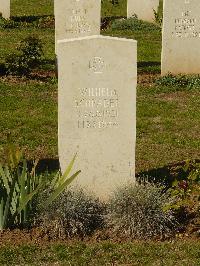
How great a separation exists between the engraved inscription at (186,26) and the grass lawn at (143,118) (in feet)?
3.59

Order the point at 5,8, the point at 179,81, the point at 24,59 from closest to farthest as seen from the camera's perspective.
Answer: the point at 179,81
the point at 24,59
the point at 5,8

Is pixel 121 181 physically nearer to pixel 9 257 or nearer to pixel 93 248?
pixel 93 248

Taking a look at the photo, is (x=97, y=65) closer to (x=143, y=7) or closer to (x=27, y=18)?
(x=143, y=7)

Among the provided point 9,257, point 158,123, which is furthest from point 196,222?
point 158,123

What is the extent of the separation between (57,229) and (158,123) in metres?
4.35

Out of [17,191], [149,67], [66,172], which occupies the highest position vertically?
[149,67]

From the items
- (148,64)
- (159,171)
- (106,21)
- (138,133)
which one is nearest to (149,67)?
(148,64)

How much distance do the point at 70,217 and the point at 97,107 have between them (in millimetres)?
1352

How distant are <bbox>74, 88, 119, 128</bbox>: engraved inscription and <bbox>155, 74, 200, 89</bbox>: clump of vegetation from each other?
18.5ft

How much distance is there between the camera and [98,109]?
23.9ft

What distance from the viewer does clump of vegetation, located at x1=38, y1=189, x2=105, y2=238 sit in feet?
22.0

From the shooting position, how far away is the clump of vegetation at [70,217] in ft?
22.0

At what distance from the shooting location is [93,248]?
6.50m

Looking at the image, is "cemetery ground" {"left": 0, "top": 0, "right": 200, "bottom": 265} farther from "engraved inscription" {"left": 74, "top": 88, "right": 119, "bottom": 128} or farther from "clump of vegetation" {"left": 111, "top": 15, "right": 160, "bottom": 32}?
"clump of vegetation" {"left": 111, "top": 15, "right": 160, "bottom": 32}
